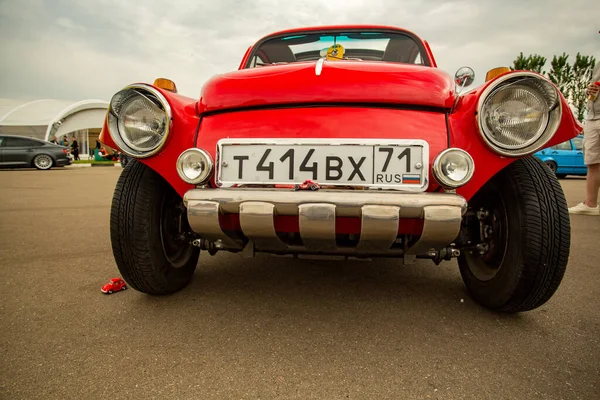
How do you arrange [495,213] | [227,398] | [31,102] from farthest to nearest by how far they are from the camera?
[31,102] → [495,213] → [227,398]

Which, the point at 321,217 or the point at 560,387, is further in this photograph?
the point at 321,217

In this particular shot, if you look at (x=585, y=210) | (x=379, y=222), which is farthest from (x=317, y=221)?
(x=585, y=210)

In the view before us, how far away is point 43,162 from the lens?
13.2 metres

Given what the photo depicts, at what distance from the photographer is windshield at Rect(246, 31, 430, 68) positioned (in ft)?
9.05

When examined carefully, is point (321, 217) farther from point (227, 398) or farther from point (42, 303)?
point (42, 303)

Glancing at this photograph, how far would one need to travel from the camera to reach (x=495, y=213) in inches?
66.5

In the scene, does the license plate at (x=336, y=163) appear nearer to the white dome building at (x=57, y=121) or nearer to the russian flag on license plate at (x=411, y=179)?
the russian flag on license plate at (x=411, y=179)

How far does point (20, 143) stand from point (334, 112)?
50.1 feet

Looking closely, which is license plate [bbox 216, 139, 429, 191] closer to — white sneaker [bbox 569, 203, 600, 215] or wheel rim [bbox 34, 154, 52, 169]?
white sneaker [bbox 569, 203, 600, 215]

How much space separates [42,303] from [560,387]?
86.6 inches

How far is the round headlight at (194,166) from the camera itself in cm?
149

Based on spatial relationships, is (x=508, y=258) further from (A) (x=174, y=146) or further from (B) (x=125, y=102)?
(B) (x=125, y=102)

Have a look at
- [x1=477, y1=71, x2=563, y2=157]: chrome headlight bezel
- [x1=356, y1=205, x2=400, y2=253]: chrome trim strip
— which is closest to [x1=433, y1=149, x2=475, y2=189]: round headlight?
[x1=477, y1=71, x2=563, y2=157]: chrome headlight bezel

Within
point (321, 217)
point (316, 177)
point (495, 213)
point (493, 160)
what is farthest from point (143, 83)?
point (495, 213)
